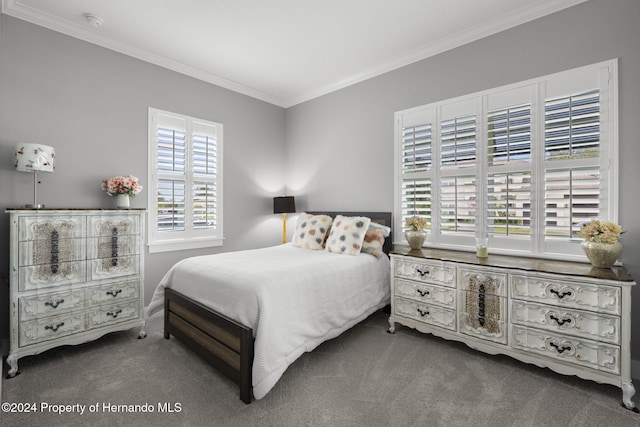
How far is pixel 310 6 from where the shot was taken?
2.51m

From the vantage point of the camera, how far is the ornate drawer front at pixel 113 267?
2536mm

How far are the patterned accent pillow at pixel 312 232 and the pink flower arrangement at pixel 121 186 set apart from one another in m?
1.72

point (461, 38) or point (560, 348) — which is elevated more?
point (461, 38)

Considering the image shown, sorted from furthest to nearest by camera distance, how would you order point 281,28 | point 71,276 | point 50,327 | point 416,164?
point 416,164, point 281,28, point 71,276, point 50,327

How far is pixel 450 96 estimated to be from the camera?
3.03 metres

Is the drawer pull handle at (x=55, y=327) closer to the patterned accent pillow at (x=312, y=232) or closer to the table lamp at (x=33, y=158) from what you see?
the table lamp at (x=33, y=158)

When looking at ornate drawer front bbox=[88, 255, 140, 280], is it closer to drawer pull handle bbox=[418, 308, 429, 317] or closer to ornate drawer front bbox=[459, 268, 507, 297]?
drawer pull handle bbox=[418, 308, 429, 317]

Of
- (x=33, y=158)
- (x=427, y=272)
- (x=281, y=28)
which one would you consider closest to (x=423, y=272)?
(x=427, y=272)

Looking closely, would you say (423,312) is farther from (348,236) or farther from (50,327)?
(50,327)

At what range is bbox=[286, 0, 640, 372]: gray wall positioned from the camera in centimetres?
216

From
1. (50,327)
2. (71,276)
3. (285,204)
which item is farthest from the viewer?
(285,204)

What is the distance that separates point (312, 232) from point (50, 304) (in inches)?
91.7

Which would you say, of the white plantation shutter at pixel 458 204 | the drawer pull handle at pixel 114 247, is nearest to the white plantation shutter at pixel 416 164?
the white plantation shutter at pixel 458 204

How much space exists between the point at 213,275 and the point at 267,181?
7.94 ft
